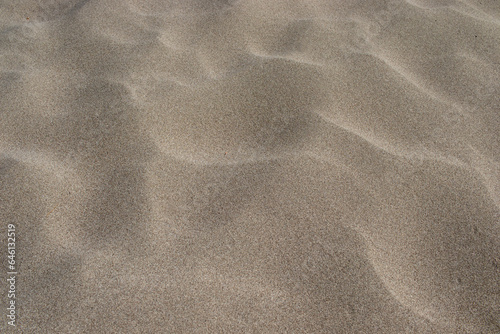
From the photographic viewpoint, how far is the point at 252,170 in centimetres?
110

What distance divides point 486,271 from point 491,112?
55cm

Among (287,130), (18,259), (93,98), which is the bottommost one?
(18,259)

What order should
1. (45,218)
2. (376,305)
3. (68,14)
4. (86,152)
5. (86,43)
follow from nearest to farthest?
(376,305) → (45,218) → (86,152) → (86,43) → (68,14)

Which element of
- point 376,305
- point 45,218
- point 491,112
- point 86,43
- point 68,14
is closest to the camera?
point 376,305

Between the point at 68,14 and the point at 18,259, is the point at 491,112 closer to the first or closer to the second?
the point at 18,259

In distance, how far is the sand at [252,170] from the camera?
0.89m

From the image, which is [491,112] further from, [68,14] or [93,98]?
[68,14]

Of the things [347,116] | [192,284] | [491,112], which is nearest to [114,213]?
[192,284]

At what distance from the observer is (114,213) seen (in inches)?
40.4

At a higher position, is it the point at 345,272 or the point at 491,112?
the point at 491,112

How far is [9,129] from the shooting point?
120 centimetres

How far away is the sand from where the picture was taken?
2.92 ft

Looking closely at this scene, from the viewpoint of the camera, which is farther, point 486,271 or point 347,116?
point 347,116

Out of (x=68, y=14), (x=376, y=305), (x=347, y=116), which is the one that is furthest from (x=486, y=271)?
(x=68, y=14)
